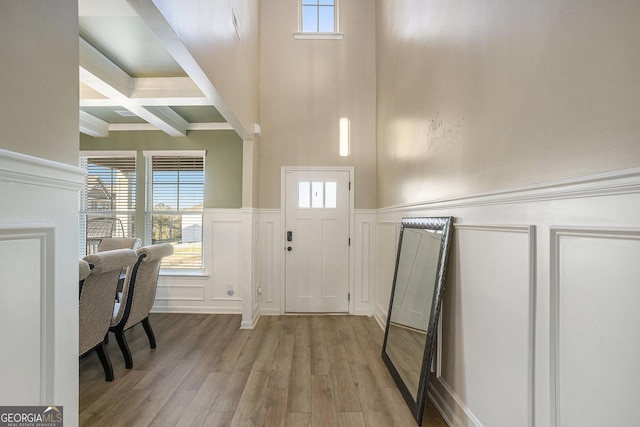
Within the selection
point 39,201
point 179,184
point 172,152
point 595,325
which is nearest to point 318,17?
point 172,152

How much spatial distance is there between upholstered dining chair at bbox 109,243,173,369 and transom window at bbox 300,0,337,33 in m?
3.35

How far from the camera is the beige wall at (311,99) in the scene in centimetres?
401

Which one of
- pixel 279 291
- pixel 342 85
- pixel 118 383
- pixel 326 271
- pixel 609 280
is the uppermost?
pixel 342 85

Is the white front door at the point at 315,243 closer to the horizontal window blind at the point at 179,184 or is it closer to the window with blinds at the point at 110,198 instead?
the horizontal window blind at the point at 179,184

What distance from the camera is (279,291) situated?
3.97 metres

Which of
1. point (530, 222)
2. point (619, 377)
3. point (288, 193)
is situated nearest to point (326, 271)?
point (288, 193)

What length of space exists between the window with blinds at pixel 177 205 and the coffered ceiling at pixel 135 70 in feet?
1.79

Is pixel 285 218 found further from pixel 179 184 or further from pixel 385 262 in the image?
pixel 179 184

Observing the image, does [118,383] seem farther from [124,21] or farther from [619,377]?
[619,377]

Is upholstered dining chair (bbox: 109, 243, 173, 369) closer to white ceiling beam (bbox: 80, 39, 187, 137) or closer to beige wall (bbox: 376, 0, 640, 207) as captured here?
white ceiling beam (bbox: 80, 39, 187, 137)

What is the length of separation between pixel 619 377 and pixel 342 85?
3.88 m

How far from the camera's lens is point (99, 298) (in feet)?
7.12

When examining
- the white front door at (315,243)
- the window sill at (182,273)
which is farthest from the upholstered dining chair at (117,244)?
the white front door at (315,243)

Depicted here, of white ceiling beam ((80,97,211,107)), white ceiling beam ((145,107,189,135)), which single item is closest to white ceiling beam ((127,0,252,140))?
white ceiling beam ((80,97,211,107))
